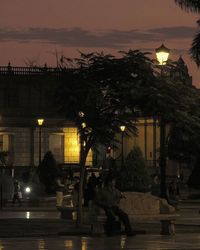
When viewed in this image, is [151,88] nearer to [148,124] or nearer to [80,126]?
[80,126]

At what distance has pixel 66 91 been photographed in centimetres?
2730

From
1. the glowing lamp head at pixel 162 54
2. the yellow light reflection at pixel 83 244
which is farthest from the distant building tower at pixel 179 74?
the yellow light reflection at pixel 83 244

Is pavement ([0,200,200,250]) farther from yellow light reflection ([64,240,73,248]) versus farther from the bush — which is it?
the bush

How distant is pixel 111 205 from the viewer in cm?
2448

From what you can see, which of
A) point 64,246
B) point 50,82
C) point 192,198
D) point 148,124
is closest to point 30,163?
point 148,124

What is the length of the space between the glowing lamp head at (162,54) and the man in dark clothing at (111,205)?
5139 millimetres

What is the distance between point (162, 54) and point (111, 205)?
6.40 metres

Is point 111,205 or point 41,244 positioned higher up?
point 111,205

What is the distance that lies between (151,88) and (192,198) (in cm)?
3158

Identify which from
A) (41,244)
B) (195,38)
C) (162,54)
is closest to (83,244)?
(41,244)

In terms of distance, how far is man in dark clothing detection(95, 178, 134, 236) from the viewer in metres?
24.2

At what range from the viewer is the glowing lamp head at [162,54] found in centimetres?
2891

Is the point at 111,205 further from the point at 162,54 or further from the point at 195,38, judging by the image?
the point at 195,38

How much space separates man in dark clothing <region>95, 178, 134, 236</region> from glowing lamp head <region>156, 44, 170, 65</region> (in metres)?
5.14
